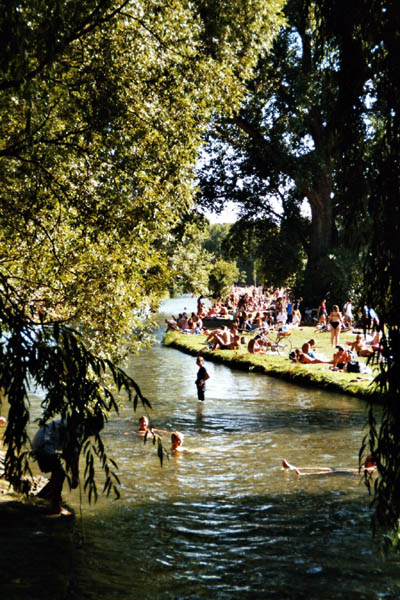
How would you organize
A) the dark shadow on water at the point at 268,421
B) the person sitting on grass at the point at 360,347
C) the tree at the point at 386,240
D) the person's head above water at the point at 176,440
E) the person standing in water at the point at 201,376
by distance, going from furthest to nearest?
1. the person sitting on grass at the point at 360,347
2. the person standing in water at the point at 201,376
3. the dark shadow on water at the point at 268,421
4. the person's head above water at the point at 176,440
5. the tree at the point at 386,240

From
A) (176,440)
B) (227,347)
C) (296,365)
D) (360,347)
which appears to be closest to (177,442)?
(176,440)

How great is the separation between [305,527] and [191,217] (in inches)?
1130

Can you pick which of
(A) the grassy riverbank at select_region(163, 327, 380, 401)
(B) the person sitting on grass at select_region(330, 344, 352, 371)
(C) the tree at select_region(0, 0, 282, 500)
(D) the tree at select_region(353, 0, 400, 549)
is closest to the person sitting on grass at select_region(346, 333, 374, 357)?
(A) the grassy riverbank at select_region(163, 327, 380, 401)

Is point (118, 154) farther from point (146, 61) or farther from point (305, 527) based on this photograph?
point (305, 527)

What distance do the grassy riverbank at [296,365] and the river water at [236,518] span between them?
8.69 feet

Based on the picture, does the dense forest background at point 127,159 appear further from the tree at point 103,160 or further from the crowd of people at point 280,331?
the crowd of people at point 280,331

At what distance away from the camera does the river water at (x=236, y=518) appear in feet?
25.8

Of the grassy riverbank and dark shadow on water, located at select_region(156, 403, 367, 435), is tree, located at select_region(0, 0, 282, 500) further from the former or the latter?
the grassy riverbank

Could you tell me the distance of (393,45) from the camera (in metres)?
5.34

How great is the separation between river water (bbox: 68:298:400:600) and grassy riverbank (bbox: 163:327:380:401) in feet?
8.69

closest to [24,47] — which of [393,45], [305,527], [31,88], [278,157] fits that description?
[31,88]

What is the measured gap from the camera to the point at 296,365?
24016mm

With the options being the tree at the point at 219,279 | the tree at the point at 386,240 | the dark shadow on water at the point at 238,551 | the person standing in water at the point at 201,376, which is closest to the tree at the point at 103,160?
the dark shadow on water at the point at 238,551

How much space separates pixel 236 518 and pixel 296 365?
1404 centimetres
